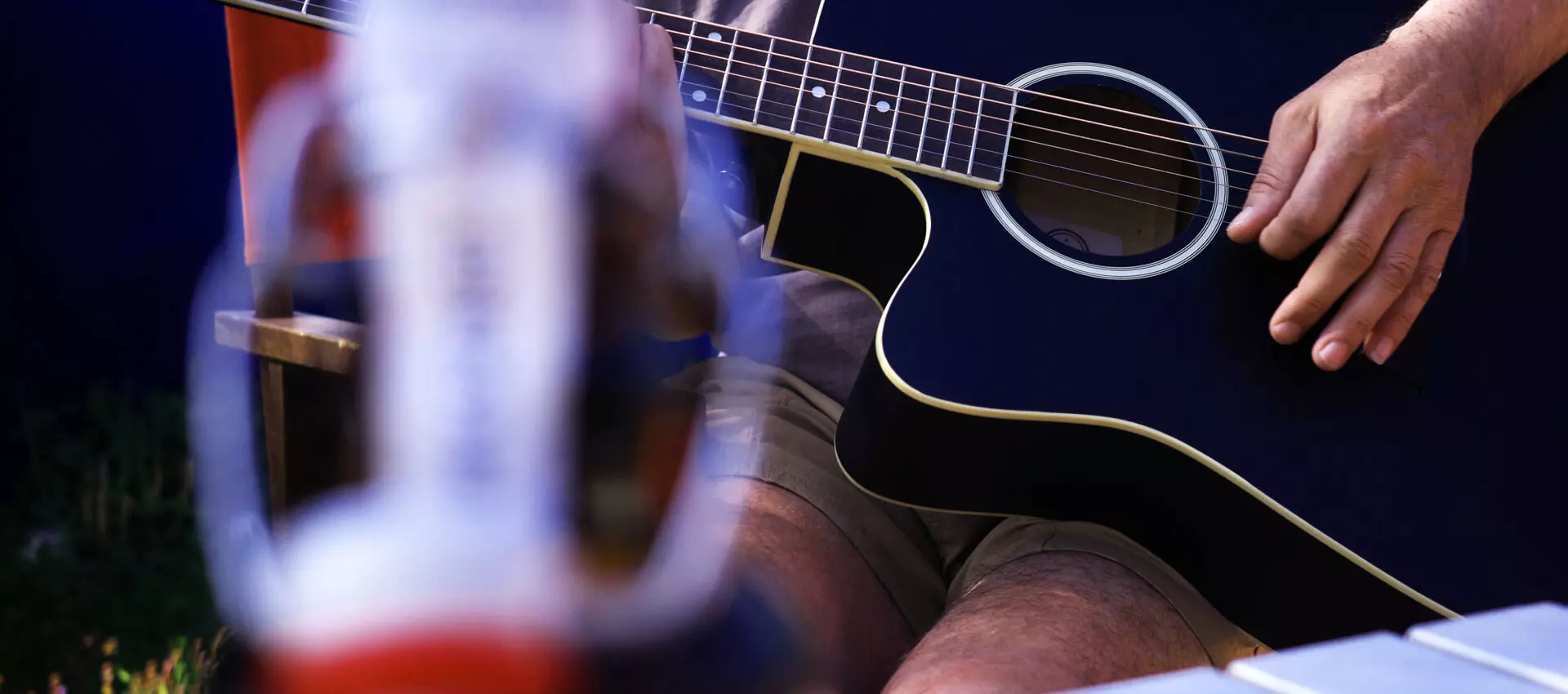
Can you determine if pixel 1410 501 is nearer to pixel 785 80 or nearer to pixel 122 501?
pixel 785 80

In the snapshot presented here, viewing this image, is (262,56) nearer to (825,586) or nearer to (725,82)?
(725,82)

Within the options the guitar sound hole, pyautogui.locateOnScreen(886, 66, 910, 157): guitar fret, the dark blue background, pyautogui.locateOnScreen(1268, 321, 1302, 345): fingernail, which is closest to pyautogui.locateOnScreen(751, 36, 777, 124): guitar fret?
pyautogui.locateOnScreen(886, 66, 910, 157): guitar fret

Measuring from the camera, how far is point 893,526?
36.9 inches

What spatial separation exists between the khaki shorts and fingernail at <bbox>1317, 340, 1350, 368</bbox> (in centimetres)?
20

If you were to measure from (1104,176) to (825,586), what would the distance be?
418 millimetres

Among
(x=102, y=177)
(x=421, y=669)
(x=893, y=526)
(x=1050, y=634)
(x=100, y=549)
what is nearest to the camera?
(x=421, y=669)

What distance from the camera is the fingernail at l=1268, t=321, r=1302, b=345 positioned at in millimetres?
819

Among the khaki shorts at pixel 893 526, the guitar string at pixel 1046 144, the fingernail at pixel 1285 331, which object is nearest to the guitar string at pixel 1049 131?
the guitar string at pixel 1046 144

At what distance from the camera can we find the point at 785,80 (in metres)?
0.84

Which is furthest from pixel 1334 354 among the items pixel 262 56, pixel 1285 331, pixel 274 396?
pixel 262 56

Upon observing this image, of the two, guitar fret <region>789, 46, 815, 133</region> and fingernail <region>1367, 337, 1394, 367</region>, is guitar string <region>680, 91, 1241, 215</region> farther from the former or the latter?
fingernail <region>1367, 337, 1394, 367</region>

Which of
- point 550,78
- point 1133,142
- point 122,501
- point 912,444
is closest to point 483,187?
point 550,78

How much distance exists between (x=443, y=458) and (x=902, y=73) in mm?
506

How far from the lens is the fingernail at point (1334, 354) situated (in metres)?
0.81
